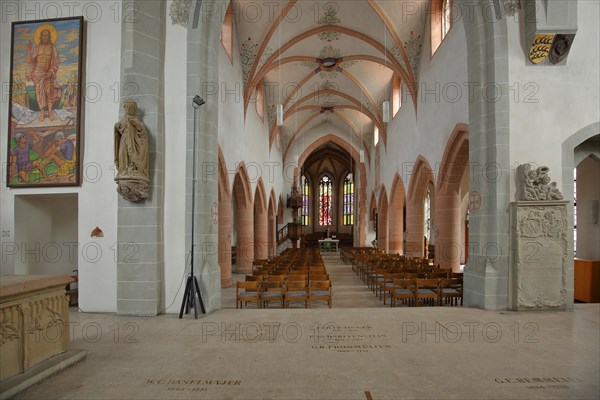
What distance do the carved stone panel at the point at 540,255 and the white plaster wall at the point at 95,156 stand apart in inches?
280

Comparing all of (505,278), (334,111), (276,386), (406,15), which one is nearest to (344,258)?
(334,111)

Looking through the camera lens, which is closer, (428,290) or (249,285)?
(249,285)

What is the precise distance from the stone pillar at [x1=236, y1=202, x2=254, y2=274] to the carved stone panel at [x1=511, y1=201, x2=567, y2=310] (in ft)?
34.4

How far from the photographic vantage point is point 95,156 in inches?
273

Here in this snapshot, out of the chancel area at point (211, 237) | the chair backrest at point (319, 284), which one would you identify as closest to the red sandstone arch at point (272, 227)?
the chancel area at point (211, 237)

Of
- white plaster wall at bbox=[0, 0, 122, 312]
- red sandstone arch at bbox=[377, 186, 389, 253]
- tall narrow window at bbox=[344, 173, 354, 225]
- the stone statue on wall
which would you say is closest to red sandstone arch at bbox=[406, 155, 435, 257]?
red sandstone arch at bbox=[377, 186, 389, 253]

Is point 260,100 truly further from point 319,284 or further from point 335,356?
point 335,356

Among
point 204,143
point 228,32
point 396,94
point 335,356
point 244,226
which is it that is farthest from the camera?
A: point 396,94

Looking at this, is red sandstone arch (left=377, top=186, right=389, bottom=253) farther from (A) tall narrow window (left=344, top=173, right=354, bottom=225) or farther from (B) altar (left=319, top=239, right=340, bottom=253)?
(A) tall narrow window (left=344, top=173, right=354, bottom=225)

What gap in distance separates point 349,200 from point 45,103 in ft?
109

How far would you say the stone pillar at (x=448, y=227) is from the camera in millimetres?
11938

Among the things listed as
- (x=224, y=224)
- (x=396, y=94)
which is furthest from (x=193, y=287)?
(x=396, y=94)

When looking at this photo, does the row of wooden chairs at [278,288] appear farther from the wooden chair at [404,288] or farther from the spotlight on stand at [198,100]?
the spotlight on stand at [198,100]

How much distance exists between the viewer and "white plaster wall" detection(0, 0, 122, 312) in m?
6.88
